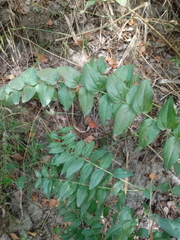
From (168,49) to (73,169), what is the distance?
5.23ft

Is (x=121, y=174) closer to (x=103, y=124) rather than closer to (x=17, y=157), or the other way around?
(x=103, y=124)

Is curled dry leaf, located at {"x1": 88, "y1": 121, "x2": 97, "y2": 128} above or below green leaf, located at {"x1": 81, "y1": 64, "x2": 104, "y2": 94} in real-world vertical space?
below

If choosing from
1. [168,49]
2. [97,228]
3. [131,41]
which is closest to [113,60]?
[131,41]

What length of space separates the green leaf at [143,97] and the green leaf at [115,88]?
7 centimetres

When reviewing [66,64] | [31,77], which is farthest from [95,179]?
[66,64]

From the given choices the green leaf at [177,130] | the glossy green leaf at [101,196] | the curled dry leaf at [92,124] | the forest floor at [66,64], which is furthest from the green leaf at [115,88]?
the curled dry leaf at [92,124]

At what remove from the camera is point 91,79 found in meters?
0.98

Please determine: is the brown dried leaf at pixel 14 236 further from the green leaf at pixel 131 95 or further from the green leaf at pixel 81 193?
the green leaf at pixel 131 95

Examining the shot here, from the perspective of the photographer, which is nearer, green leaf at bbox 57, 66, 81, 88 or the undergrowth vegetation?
the undergrowth vegetation

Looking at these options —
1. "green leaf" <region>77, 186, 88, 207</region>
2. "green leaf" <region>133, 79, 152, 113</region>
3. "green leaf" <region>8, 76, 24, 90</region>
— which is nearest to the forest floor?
"green leaf" <region>8, 76, 24, 90</region>

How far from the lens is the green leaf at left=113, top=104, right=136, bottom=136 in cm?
91

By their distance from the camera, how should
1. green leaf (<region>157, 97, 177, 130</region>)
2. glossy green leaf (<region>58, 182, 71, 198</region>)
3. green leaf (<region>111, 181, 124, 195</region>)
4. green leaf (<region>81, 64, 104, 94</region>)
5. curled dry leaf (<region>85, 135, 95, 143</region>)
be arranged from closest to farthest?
green leaf (<region>157, 97, 177, 130</region>) < green leaf (<region>81, 64, 104, 94</region>) < green leaf (<region>111, 181, 124, 195</region>) < glossy green leaf (<region>58, 182, 71, 198</region>) < curled dry leaf (<region>85, 135, 95, 143</region>)

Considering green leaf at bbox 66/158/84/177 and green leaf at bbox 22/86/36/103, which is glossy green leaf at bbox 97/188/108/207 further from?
green leaf at bbox 22/86/36/103

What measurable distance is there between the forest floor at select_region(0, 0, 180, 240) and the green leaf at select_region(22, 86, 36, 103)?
48 centimetres
